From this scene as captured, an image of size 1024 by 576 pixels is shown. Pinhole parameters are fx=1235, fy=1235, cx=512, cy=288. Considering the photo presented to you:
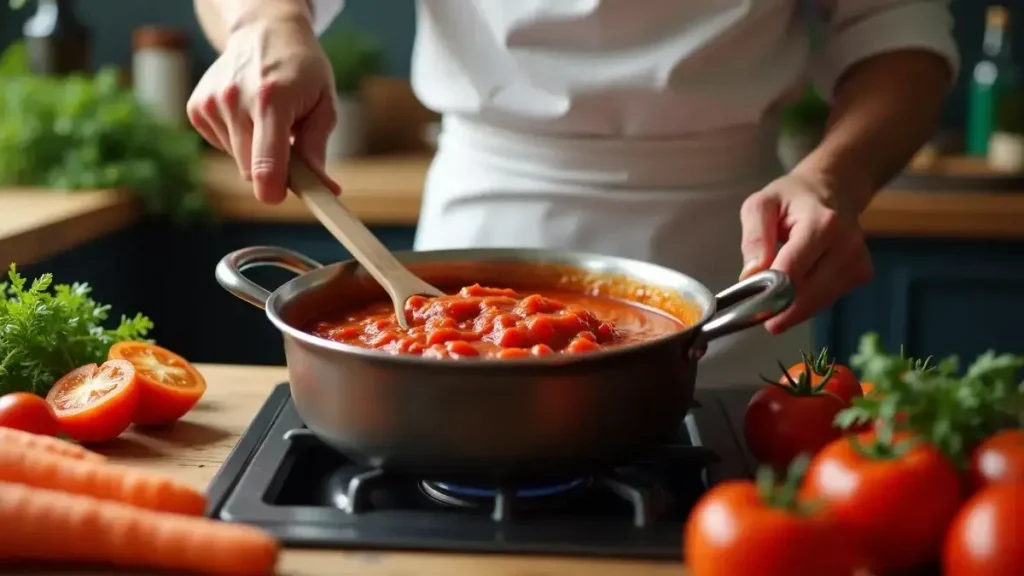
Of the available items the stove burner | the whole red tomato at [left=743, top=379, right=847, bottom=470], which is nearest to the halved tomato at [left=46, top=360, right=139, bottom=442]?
the stove burner

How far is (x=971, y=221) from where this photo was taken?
2.17 meters

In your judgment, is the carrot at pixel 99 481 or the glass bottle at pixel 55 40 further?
the glass bottle at pixel 55 40

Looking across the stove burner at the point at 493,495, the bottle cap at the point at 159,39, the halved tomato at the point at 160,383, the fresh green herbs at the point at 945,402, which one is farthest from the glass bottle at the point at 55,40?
the fresh green herbs at the point at 945,402

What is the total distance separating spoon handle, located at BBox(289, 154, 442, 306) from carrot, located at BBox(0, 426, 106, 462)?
0.89 ft

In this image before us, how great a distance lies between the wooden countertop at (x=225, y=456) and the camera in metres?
0.76

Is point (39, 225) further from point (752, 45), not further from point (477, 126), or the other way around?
point (752, 45)

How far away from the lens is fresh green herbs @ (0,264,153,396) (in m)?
1.04

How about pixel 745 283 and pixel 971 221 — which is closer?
pixel 745 283

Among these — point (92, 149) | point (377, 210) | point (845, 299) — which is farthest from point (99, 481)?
point (845, 299)

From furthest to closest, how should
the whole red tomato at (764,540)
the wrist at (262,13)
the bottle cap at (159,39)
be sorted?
the bottle cap at (159,39) → the wrist at (262,13) → the whole red tomato at (764,540)

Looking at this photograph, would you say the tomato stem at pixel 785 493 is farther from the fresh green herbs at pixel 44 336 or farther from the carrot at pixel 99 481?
the fresh green herbs at pixel 44 336

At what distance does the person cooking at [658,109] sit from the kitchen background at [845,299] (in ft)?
2.40

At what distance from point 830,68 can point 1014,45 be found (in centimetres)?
146

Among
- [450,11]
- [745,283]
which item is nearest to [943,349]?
[450,11]
